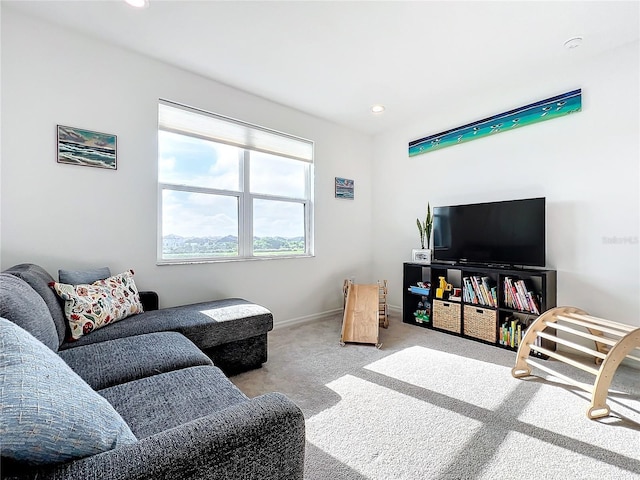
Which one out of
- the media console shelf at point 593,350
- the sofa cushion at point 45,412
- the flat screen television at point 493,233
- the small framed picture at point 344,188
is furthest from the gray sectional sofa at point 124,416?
the small framed picture at point 344,188

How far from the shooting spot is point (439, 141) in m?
3.55

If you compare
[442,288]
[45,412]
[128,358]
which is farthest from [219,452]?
[442,288]

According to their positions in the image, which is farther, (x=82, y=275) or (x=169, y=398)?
(x=82, y=275)

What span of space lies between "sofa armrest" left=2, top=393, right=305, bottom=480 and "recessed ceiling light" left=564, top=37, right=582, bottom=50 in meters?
3.16

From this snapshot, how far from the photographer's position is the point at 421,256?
3.44 m

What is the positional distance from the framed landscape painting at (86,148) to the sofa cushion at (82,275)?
2.64 ft

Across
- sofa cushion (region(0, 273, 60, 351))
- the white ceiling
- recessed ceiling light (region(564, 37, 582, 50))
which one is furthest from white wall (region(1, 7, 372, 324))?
recessed ceiling light (region(564, 37, 582, 50))

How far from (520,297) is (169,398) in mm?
2855

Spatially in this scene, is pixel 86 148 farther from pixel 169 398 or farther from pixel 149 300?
pixel 169 398

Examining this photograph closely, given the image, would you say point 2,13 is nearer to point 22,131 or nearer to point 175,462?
point 22,131

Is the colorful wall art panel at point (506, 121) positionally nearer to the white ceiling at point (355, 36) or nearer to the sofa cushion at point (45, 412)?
the white ceiling at point (355, 36)

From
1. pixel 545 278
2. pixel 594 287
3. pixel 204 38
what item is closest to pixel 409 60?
pixel 204 38

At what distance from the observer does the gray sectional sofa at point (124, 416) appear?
56 centimetres

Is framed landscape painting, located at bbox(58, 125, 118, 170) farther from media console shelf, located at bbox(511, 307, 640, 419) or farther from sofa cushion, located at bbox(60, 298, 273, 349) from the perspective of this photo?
media console shelf, located at bbox(511, 307, 640, 419)
